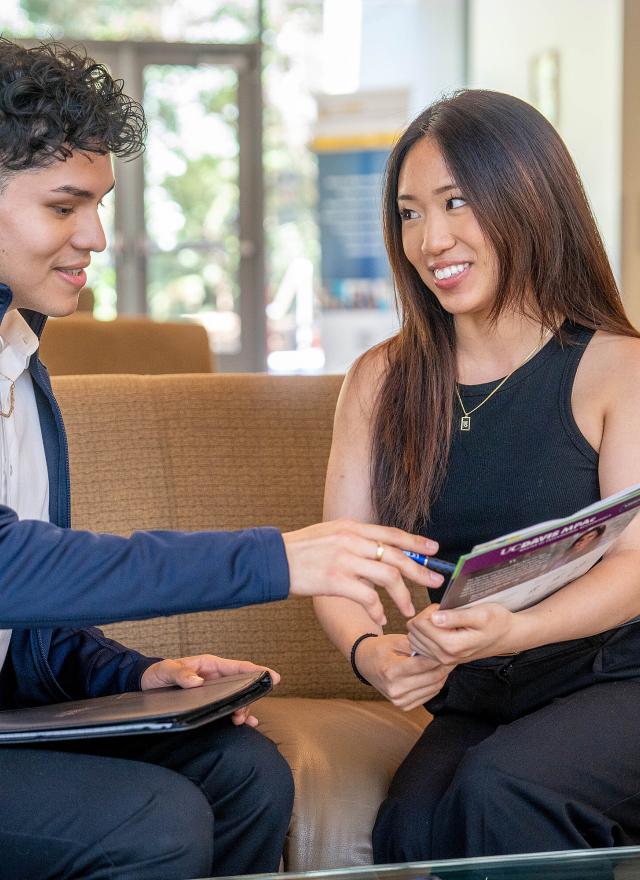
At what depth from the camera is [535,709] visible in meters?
1.50

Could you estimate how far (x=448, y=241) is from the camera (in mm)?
1592

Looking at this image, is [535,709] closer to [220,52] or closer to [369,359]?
[369,359]

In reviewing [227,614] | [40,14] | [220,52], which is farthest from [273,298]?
[227,614]

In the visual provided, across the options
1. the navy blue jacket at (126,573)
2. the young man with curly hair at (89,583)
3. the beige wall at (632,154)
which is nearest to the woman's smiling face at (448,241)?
the young man with curly hair at (89,583)

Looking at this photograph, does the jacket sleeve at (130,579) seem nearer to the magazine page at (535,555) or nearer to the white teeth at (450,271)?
the magazine page at (535,555)

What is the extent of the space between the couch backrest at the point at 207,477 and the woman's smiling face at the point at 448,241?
1.70 feet

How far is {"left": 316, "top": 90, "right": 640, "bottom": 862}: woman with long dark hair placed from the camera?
1.36 meters

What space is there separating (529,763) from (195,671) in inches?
16.2

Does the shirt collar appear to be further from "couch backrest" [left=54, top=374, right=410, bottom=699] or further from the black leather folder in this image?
"couch backrest" [left=54, top=374, right=410, bottom=699]

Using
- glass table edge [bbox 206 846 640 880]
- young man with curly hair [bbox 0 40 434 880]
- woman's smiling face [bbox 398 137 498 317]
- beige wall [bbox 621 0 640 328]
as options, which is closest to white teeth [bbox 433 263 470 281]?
woman's smiling face [bbox 398 137 498 317]

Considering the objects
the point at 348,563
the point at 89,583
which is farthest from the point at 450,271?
the point at 89,583

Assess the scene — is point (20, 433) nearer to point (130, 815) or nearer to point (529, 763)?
point (130, 815)

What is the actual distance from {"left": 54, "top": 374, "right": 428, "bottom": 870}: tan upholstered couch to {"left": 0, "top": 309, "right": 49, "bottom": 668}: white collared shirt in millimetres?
474

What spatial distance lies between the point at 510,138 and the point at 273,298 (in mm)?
6428
